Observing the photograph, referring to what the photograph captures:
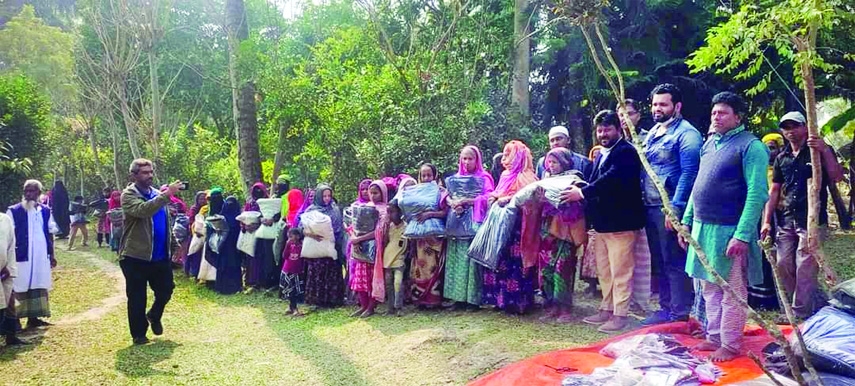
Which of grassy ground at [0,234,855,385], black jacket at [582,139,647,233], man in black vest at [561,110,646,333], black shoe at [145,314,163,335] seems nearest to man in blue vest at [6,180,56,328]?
grassy ground at [0,234,855,385]

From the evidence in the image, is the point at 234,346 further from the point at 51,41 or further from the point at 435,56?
the point at 51,41

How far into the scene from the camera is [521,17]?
9.98 metres

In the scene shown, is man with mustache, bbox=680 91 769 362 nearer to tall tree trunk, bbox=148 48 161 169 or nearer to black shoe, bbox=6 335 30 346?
black shoe, bbox=6 335 30 346

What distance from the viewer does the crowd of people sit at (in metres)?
4.02

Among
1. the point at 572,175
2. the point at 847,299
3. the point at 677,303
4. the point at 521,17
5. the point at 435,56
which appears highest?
the point at 521,17

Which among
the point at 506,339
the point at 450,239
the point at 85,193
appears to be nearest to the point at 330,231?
the point at 450,239

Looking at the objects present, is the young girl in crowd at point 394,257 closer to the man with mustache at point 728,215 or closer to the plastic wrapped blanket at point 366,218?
the plastic wrapped blanket at point 366,218

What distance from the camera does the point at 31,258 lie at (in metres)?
6.97

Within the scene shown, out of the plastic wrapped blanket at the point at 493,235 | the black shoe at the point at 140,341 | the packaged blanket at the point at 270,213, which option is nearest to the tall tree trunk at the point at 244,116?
the packaged blanket at the point at 270,213

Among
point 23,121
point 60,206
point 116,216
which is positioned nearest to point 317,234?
point 116,216

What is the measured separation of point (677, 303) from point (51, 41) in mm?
22281

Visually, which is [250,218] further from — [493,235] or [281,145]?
[493,235]

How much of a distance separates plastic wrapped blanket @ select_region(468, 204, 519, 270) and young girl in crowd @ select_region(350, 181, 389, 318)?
1272 millimetres

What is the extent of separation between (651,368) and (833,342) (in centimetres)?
95
